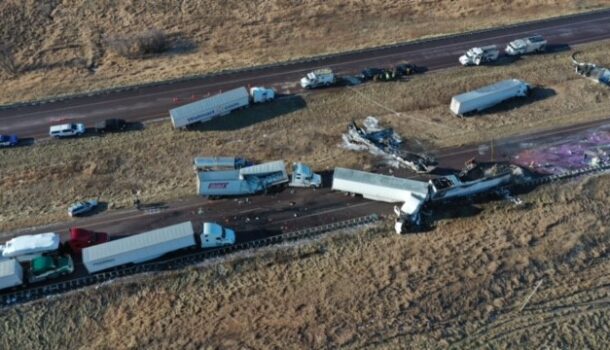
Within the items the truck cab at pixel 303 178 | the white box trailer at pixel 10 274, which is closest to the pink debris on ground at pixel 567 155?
the truck cab at pixel 303 178

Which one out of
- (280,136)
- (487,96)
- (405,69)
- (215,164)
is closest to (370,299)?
(215,164)

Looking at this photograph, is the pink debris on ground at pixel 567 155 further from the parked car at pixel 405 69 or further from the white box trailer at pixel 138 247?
the white box trailer at pixel 138 247

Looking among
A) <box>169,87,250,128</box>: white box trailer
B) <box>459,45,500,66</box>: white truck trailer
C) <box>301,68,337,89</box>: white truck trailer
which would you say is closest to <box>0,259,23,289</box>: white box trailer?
<box>169,87,250,128</box>: white box trailer

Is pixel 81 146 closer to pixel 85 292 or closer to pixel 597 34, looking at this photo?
pixel 85 292

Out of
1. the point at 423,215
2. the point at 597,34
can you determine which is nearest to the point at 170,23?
the point at 423,215

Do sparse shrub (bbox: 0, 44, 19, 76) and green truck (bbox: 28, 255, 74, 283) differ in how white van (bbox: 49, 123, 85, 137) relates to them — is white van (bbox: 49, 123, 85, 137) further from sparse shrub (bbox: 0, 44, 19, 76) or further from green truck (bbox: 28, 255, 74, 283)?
sparse shrub (bbox: 0, 44, 19, 76)

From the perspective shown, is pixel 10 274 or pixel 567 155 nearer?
pixel 10 274

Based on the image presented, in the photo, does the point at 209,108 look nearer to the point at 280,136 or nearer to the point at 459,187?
the point at 280,136
